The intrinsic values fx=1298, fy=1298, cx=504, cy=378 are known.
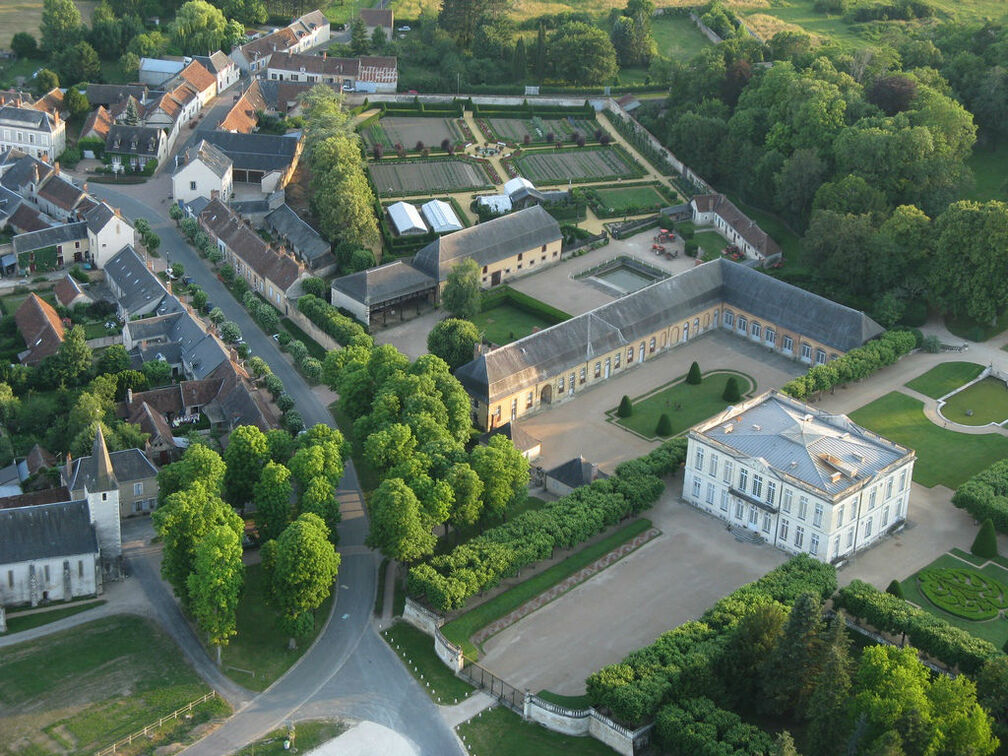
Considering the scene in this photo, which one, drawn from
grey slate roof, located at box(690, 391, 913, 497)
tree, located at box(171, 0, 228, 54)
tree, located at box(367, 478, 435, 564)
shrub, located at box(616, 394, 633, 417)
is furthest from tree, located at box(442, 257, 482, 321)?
tree, located at box(171, 0, 228, 54)

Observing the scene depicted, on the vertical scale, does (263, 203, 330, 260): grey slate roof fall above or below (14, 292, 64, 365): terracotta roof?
above

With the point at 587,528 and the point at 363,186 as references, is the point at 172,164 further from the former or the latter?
the point at 587,528

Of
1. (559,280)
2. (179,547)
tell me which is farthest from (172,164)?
(179,547)

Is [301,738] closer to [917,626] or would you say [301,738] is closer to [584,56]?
[917,626]

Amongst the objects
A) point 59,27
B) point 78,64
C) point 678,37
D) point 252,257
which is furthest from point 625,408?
point 59,27

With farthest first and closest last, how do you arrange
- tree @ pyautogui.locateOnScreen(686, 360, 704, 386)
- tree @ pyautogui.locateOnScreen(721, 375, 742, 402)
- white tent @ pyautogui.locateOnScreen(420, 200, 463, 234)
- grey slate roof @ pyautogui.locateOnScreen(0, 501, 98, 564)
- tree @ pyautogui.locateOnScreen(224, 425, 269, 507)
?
1. white tent @ pyautogui.locateOnScreen(420, 200, 463, 234)
2. tree @ pyautogui.locateOnScreen(686, 360, 704, 386)
3. tree @ pyautogui.locateOnScreen(721, 375, 742, 402)
4. tree @ pyautogui.locateOnScreen(224, 425, 269, 507)
5. grey slate roof @ pyautogui.locateOnScreen(0, 501, 98, 564)

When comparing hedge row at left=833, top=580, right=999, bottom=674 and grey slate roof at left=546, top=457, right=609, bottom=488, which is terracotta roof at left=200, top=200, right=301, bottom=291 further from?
hedge row at left=833, top=580, right=999, bottom=674

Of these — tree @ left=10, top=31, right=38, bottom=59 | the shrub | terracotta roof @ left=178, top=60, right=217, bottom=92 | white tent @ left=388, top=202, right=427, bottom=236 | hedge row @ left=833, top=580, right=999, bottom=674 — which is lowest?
hedge row @ left=833, top=580, right=999, bottom=674

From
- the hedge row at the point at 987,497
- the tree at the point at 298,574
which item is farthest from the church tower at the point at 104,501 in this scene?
the hedge row at the point at 987,497
